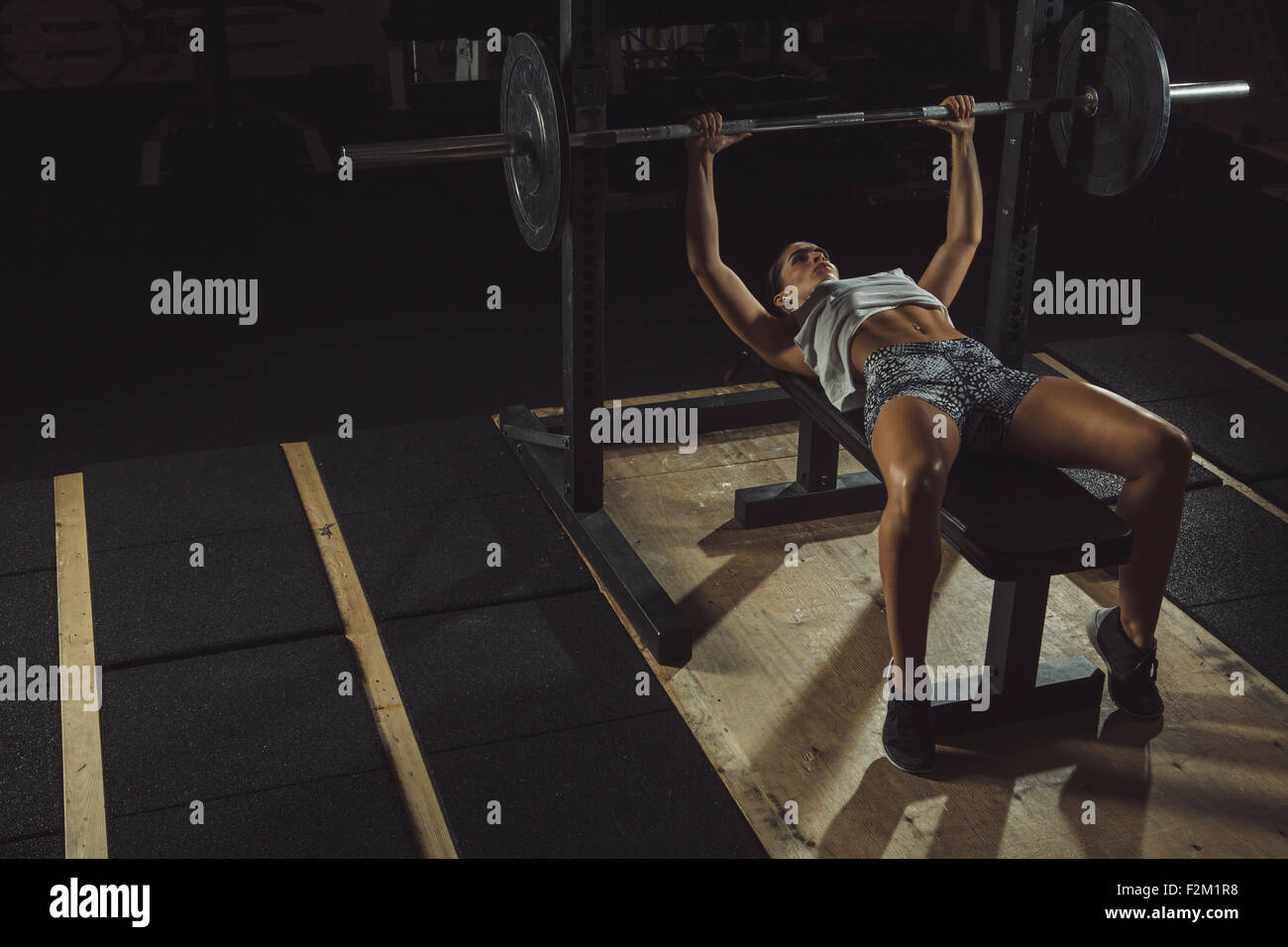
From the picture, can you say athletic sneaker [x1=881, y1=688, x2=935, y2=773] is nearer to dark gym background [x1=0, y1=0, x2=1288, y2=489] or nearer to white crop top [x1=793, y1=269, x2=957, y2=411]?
white crop top [x1=793, y1=269, x2=957, y2=411]

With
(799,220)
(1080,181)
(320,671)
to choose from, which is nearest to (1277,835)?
(1080,181)

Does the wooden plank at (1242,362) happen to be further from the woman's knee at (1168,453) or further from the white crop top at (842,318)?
the woman's knee at (1168,453)

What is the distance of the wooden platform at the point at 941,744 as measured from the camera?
2.22 metres

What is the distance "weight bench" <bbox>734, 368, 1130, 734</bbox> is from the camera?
220 centimetres

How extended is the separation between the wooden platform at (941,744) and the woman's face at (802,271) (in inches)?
21.9

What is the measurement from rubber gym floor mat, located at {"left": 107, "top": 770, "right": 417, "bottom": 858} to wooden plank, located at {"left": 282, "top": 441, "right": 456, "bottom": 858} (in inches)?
1.5

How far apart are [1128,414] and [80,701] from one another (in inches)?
79.2

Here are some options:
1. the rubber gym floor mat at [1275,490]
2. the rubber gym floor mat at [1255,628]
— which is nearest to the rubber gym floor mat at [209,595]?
the rubber gym floor mat at [1255,628]

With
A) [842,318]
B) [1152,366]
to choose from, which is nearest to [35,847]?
[842,318]

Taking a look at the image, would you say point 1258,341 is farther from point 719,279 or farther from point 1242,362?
point 719,279

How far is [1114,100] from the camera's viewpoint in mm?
2896

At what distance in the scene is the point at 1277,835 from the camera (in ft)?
7.21

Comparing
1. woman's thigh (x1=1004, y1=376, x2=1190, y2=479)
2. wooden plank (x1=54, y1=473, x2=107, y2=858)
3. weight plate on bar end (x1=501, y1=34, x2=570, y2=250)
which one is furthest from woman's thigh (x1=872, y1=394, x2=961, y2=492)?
wooden plank (x1=54, y1=473, x2=107, y2=858)

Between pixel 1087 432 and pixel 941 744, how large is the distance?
0.63 metres
